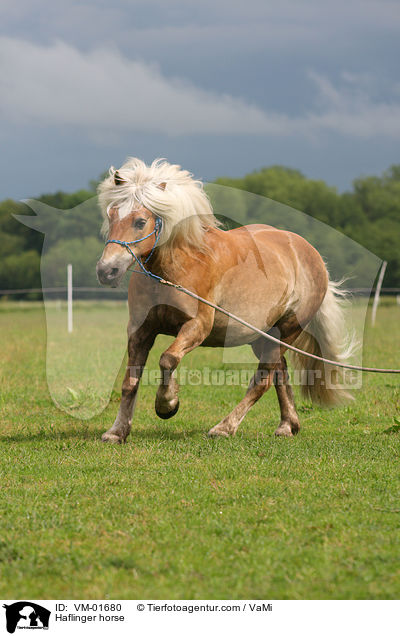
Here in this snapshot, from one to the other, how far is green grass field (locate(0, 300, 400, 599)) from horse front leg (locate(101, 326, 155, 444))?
0.13 m

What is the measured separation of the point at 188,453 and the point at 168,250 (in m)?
1.68

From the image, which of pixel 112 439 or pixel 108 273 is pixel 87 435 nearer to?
pixel 112 439

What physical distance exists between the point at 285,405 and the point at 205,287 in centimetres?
167

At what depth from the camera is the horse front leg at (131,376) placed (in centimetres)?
591

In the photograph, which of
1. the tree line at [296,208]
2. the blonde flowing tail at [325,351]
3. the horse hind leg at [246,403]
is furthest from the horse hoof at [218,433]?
the tree line at [296,208]

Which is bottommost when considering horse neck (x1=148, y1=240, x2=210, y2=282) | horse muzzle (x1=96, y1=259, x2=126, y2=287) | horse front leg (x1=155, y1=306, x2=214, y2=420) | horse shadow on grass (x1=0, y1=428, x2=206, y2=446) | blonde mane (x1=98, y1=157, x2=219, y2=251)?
horse shadow on grass (x1=0, y1=428, x2=206, y2=446)

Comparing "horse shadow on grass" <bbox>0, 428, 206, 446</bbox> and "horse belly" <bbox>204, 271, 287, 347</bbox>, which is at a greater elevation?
"horse belly" <bbox>204, 271, 287, 347</bbox>

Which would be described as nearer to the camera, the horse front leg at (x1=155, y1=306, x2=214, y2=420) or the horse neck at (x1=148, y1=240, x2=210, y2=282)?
the horse front leg at (x1=155, y1=306, x2=214, y2=420)

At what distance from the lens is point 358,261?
7.94 metres

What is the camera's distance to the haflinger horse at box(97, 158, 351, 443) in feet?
17.8

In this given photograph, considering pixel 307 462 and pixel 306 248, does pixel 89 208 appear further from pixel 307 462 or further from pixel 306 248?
pixel 307 462

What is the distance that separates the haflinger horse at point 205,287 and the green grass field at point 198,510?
1.64 ft
